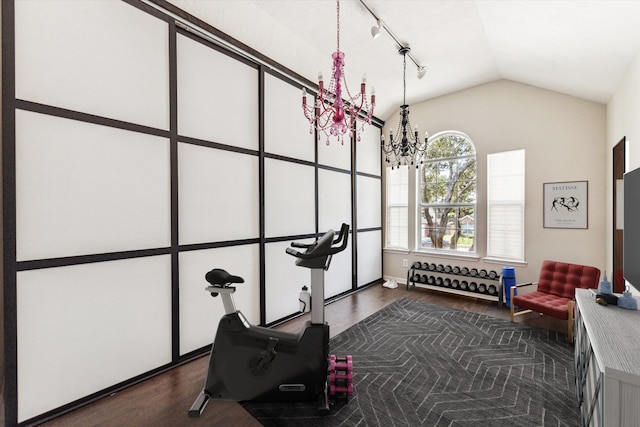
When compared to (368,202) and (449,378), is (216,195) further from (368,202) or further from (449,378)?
(368,202)

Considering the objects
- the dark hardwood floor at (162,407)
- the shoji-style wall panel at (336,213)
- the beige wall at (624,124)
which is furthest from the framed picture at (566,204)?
the dark hardwood floor at (162,407)

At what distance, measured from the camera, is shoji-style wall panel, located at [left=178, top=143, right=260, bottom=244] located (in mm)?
2840

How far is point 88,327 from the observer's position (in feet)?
7.29

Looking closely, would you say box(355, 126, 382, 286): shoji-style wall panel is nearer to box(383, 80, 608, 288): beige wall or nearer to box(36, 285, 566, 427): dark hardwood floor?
box(383, 80, 608, 288): beige wall

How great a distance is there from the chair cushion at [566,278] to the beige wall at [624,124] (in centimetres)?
39

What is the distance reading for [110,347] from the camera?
233cm

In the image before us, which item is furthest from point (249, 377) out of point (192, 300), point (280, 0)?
point (280, 0)

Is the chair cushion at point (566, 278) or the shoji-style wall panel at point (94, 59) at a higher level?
the shoji-style wall panel at point (94, 59)

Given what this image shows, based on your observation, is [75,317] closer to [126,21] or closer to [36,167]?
[36,167]

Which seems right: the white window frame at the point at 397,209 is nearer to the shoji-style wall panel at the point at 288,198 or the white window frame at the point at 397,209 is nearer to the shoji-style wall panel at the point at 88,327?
the shoji-style wall panel at the point at 288,198

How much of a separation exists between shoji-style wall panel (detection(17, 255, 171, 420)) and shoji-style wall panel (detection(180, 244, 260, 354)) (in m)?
0.16

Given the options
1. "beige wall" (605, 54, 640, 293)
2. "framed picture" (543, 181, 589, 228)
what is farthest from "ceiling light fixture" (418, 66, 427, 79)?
"framed picture" (543, 181, 589, 228)

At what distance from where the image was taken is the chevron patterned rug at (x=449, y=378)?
2039 millimetres

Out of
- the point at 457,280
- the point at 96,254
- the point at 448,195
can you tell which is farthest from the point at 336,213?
the point at 96,254
